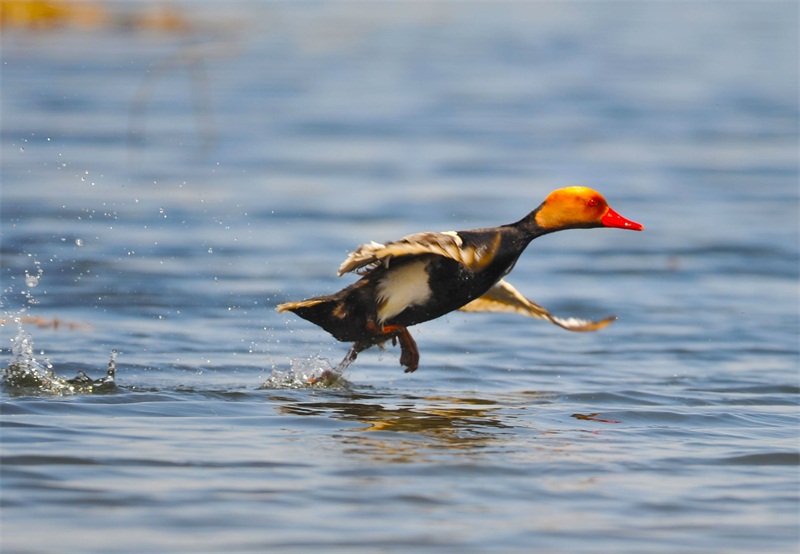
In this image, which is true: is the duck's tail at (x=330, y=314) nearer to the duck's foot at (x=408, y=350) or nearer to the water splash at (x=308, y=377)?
the duck's foot at (x=408, y=350)

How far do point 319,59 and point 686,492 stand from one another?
29576 millimetres

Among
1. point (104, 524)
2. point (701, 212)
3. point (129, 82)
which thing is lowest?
point (104, 524)

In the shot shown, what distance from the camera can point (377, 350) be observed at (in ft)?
35.2

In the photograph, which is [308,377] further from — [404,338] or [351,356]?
[404,338]

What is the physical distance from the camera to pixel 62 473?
22.2 ft

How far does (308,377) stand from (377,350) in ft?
4.98

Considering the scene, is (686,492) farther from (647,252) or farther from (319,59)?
(319,59)

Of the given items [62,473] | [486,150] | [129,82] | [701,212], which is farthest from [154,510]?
[129,82]

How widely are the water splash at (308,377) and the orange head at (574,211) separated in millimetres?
1627

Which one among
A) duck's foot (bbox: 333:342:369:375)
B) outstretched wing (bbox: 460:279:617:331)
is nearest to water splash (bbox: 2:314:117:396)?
duck's foot (bbox: 333:342:369:375)

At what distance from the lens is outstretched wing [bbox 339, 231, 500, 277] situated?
772 centimetres

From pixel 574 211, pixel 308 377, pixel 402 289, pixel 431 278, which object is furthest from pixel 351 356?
pixel 574 211

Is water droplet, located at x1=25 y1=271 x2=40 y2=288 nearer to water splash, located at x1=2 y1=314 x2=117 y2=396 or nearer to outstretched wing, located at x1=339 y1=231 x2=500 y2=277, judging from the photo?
water splash, located at x1=2 y1=314 x2=117 y2=396

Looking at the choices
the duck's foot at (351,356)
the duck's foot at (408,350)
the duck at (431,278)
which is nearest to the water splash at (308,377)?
the duck's foot at (351,356)
